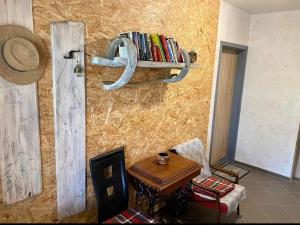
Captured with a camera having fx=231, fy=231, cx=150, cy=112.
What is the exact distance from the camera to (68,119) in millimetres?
1840

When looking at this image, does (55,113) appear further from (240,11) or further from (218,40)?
(240,11)

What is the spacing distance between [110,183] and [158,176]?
0.45 metres

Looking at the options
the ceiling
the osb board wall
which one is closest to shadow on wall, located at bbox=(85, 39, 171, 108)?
the osb board wall

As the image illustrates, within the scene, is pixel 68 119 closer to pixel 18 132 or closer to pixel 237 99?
pixel 18 132

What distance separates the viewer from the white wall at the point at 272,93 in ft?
11.5

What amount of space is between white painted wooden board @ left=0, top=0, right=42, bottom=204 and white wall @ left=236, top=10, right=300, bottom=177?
3466 millimetres

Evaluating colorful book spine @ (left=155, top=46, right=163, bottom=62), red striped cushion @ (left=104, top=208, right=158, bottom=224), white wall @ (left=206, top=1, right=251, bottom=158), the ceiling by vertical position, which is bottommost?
red striped cushion @ (left=104, top=208, right=158, bottom=224)

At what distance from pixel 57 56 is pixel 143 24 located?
93cm

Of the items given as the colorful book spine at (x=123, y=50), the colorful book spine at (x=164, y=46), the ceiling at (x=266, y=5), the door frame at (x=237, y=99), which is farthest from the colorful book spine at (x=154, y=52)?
the door frame at (x=237, y=99)

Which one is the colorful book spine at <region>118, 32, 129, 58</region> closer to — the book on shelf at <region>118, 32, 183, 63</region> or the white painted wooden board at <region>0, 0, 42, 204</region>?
→ the book on shelf at <region>118, 32, 183, 63</region>

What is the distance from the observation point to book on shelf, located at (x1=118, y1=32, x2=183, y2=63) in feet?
6.22

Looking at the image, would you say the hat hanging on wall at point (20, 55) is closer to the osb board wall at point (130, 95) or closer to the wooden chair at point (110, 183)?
the osb board wall at point (130, 95)

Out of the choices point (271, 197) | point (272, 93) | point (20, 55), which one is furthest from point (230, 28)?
point (20, 55)

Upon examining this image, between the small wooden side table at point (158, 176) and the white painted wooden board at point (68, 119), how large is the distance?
0.53 metres
